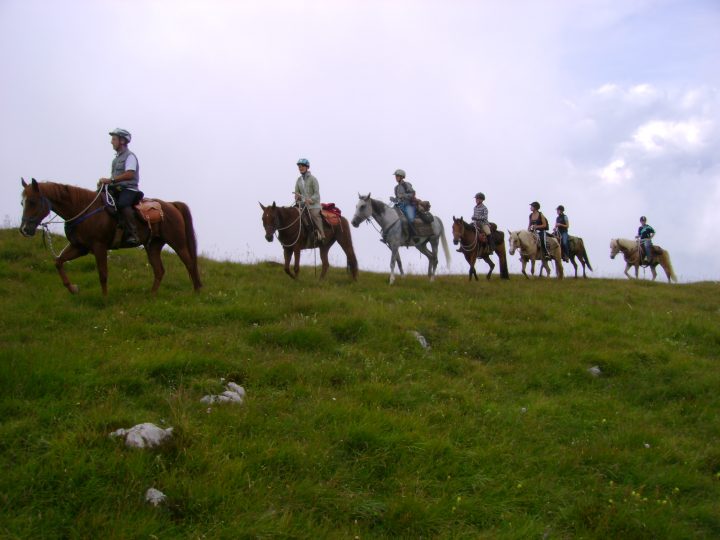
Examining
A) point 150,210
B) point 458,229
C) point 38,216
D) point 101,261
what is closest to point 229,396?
point 101,261

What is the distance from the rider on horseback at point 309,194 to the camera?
16.6m

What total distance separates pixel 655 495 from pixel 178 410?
18.4 ft

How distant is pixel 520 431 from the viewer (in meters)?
8.05

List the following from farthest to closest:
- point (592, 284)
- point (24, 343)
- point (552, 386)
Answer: point (592, 284) → point (552, 386) → point (24, 343)

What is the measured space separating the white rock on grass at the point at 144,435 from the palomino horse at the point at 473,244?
15.0 m

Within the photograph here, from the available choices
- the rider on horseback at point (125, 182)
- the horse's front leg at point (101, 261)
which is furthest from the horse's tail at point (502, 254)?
the horse's front leg at point (101, 261)

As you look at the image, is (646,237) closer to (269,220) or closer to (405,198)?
(405,198)

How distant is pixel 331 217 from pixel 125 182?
22.0 feet

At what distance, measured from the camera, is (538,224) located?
23.5 m

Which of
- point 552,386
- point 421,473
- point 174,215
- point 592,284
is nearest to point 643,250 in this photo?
point 592,284

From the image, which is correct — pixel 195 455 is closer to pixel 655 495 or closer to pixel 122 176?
pixel 655 495

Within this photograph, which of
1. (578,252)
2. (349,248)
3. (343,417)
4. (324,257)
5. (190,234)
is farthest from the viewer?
(578,252)

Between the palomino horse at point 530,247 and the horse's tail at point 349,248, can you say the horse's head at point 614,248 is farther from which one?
the horse's tail at point 349,248

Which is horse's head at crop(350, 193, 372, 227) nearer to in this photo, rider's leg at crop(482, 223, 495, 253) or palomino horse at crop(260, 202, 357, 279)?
palomino horse at crop(260, 202, 357, 279)
